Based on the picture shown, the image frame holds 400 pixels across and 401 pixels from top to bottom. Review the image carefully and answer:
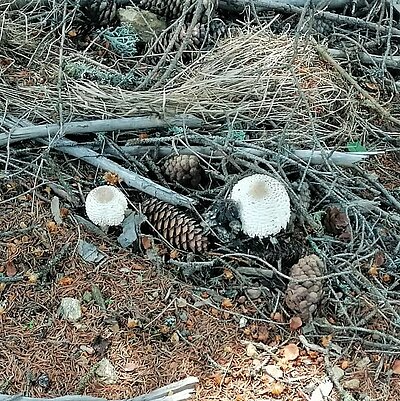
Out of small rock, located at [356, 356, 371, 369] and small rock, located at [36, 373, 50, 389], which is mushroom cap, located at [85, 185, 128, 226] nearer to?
small rock, located at [36, 373, 50, 389]

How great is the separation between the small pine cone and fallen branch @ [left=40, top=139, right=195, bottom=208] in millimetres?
86

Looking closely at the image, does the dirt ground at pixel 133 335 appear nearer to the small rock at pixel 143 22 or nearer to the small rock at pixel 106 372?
the small rock at pixel 106 372

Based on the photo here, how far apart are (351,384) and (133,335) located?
78 cm

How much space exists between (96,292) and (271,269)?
685 mm

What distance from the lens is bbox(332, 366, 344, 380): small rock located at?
7.47 ft

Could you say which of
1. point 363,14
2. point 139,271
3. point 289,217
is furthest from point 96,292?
point 363,14

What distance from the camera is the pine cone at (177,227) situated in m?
2.57

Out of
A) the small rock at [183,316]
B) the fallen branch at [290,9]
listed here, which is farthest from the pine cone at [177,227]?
the fallen branch at [290,9]

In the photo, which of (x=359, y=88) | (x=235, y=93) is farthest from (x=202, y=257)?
(x=359, y=88)

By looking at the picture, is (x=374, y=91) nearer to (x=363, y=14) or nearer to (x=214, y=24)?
(x=363, y=14)

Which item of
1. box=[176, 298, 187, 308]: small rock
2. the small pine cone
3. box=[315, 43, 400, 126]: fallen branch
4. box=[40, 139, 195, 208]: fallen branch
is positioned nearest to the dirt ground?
box=[176, 298, 187, 308]: small rock

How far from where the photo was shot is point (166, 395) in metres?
2.13

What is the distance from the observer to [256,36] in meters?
3.41

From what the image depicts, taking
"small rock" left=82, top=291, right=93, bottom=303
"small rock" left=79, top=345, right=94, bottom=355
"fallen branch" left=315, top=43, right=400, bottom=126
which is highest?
"fallen branch" left=315, top=43, right=400, bottom=126
